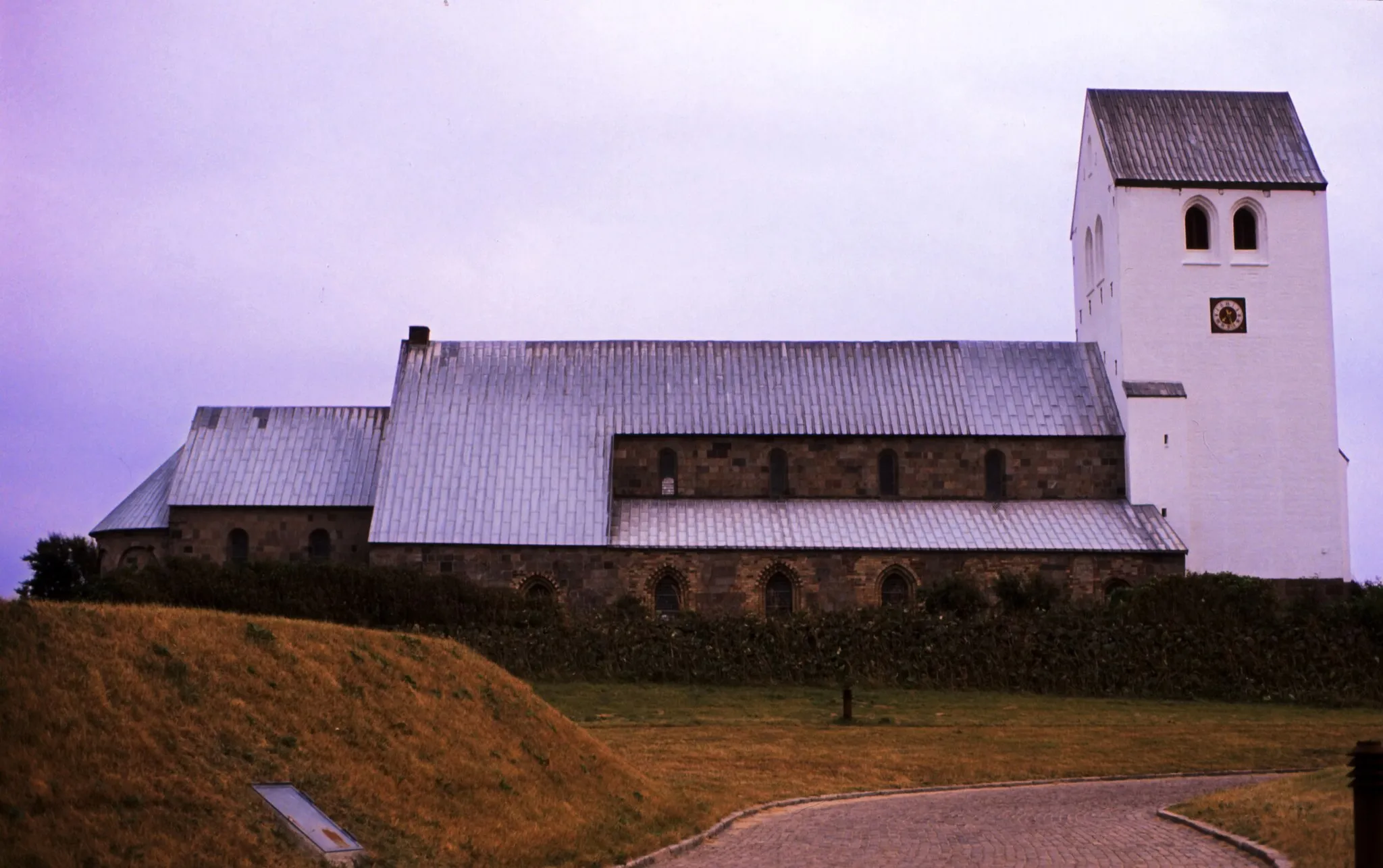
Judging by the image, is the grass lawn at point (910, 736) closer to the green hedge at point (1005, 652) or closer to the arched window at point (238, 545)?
the green hedge at point (1005, 652)

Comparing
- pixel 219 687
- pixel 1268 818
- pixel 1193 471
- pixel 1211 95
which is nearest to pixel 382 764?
pixel 219 687

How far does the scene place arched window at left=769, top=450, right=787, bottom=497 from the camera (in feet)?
151

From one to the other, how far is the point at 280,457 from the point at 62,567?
24.0 feet

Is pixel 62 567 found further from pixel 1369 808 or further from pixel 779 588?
pixel 1369 808

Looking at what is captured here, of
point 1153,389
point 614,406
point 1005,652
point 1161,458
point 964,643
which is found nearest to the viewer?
point 1005,652

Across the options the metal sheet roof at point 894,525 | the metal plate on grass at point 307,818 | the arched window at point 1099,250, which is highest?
the arched window at point 1099,250

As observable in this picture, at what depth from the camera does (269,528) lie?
45.6m

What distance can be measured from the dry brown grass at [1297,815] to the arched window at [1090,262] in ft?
100

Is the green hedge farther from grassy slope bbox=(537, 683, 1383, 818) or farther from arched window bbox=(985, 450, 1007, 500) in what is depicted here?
arched window bbox=(985, 450, 1007, 500)

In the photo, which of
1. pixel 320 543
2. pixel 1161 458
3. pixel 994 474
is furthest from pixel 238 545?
pixel 1161 458

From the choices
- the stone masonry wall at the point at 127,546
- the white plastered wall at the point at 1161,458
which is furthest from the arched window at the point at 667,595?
the stone masonry wall at the point at 127,546

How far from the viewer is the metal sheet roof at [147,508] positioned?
46031 mm

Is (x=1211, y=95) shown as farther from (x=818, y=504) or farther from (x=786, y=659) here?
(x=786, y=659)

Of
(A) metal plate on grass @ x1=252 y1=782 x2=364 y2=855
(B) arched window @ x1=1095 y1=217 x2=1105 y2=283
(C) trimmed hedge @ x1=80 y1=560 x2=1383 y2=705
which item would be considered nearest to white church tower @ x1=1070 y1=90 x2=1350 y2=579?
(B) arched window @ x1=1095 y1=217 x2=1105 y2=283
